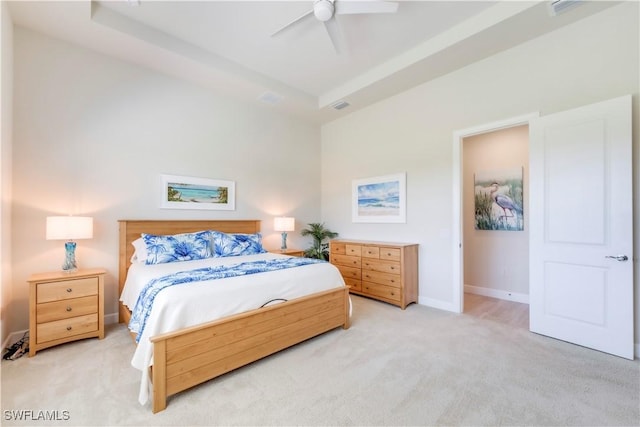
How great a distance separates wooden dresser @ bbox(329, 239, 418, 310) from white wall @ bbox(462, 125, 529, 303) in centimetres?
130

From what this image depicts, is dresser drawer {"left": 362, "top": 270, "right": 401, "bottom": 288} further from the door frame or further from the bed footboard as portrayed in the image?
the bed footboard

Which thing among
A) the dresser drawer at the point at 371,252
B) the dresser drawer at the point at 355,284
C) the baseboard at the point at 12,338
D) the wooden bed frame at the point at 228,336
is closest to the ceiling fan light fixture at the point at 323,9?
the wooden bed frame at the point at 228,336

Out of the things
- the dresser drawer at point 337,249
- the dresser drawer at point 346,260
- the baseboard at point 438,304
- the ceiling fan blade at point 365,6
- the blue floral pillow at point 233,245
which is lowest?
the baseboard at point 438,304

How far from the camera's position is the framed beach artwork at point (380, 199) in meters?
4.34

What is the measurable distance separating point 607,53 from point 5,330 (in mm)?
6285

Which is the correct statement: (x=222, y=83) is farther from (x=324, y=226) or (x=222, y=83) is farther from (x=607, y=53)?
(x=607, y=53)

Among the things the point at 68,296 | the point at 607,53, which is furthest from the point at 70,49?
the point at 607,53

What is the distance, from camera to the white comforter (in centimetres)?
192

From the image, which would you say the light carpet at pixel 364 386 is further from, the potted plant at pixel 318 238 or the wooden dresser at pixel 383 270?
the potted plant at pixel 318 238

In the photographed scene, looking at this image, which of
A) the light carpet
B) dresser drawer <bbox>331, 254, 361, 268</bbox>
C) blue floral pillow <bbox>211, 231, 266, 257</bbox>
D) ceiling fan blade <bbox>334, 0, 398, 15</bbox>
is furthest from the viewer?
dresser drawer <bbox>331, 254, 361, 268</bbox>

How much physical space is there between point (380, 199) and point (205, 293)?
3.25 meters

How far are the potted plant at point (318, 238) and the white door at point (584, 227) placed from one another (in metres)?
3.13

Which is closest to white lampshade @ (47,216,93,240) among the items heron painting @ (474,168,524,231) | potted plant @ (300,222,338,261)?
potted plant @ (300,222,338,261)

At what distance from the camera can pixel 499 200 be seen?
438 centimetres
